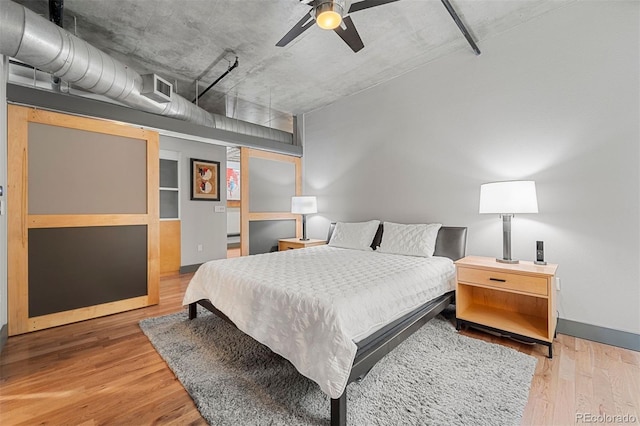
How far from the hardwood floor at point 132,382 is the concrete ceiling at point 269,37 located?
9.51 feet

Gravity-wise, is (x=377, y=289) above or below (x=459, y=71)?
below

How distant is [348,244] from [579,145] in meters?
2.53

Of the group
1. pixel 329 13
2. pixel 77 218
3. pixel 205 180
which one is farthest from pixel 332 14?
pixel 205 180

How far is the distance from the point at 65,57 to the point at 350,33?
7.60 ft

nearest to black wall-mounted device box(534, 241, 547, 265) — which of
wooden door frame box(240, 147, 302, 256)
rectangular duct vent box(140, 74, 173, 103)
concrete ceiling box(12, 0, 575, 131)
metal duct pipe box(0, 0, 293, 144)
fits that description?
concrete ceiling box(12, 0, 575, 131)

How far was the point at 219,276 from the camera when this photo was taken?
7.82ft

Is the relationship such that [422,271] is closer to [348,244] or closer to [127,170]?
[348,244]

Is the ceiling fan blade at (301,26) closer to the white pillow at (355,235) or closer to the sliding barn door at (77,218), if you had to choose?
the sliding barn door at (77,218)

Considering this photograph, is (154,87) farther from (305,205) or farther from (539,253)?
(539,253)

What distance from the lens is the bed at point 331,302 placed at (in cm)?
148

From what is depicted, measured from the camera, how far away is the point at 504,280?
92.3 inches

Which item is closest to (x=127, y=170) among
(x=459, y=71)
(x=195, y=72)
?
(x=195, y=72)

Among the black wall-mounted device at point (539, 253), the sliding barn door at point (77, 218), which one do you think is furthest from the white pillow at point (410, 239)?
the sliding barn door at point (77, 218)

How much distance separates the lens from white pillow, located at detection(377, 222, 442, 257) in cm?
311
